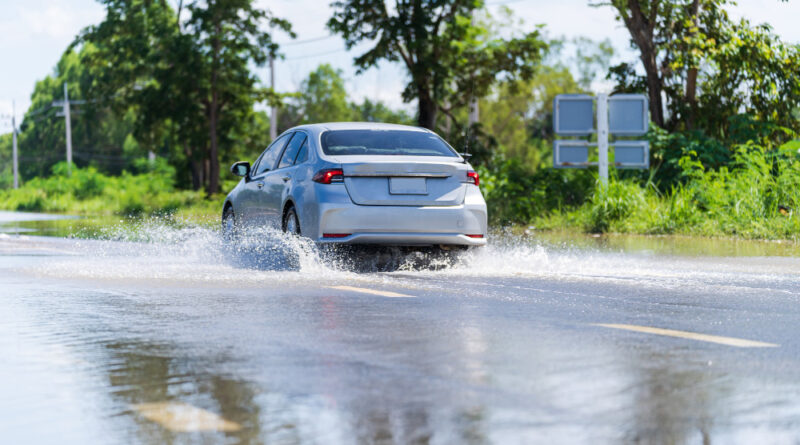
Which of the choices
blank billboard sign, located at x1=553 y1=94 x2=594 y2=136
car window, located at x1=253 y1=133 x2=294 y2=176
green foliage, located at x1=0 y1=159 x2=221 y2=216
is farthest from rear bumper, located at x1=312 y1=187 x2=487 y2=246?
green foliage, located at x1=0 y1=159 x2=221 y2=216

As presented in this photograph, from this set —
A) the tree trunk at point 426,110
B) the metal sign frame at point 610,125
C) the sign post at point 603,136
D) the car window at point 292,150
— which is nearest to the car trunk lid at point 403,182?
the car window at point 292,150

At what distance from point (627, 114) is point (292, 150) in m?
11.5

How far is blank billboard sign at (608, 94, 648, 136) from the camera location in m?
24.1

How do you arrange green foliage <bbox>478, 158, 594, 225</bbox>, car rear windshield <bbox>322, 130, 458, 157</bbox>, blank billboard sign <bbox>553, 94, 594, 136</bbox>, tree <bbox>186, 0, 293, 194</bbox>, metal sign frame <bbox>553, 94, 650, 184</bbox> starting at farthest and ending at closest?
tree <bbox>186, 0, 293, 194</bbox>, green foliage <bbox>478, 158, 594, 225</bbox>, blank billboard sign <bbox>553, 94, 594, 136</bbox>, metal sign frame <bbox>553, 94, 650, 184</bbox>, car rear windshield <bbox>322, 130, 458, 157</bbox>

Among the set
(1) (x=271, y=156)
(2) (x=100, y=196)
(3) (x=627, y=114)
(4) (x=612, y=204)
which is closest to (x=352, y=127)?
(1) (x=271, y=156)

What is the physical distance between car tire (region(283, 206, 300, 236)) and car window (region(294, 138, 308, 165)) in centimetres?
58

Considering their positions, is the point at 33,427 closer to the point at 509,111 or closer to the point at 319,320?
the point at 319,320

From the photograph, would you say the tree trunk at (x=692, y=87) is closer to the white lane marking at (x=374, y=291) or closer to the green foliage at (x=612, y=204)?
→ the green foliage at (x=612, y=204)

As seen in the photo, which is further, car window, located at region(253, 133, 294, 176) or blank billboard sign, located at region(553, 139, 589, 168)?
blank billboard sign, located at region(553, 139, 589, 168)

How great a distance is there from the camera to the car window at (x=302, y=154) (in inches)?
541

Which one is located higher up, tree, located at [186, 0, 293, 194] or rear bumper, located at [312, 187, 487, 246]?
tree, located at [186, 0, 293, 194]

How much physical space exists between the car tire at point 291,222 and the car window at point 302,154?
0.58 meters

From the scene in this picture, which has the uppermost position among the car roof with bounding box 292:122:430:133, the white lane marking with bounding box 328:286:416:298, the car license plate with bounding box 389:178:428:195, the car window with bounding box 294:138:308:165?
the car roof with bounding box 292:122:430:133

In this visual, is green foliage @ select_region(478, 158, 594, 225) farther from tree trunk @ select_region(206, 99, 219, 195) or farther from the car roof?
tree trunk @ select_region(206, 99, 219, 195)
